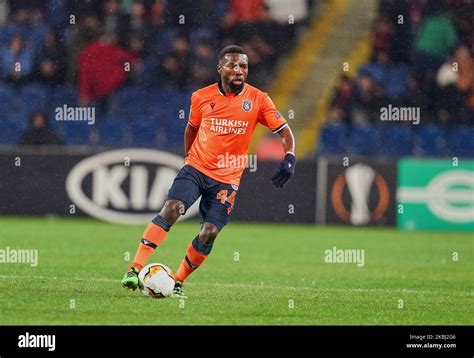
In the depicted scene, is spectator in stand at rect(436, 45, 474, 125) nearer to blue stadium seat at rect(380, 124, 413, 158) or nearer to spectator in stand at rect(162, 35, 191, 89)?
blue stadium seat at rect(380, 124, 413, 158)

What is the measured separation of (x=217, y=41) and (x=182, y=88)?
118 centimetres

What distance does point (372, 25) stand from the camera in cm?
2328

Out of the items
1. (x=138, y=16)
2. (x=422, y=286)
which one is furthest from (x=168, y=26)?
(x=422, y=286)

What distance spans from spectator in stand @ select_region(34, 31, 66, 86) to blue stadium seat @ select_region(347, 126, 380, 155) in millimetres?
5282

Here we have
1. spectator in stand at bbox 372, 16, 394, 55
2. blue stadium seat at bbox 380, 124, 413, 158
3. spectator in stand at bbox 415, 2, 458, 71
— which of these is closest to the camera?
blue stadium seat at bbox 380, 124, 413, 158

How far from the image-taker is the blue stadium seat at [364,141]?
21.2 meters

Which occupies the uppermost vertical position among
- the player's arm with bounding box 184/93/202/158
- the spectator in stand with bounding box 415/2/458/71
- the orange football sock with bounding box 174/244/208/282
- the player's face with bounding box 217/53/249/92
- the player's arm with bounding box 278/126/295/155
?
the spectator in stand with bounding box 415/2/458/71

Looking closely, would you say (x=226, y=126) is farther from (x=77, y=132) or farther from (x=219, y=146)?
(x=77, y=132)

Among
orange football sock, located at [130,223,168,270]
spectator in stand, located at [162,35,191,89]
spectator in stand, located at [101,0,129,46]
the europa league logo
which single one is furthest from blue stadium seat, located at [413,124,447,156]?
orange football sock, located at [130,223,168,270]

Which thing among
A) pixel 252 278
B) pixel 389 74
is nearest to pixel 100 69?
pixel 389 74

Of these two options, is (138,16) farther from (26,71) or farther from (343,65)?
(343,65)

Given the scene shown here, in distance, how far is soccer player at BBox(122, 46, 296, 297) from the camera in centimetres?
1099

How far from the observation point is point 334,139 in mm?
21375

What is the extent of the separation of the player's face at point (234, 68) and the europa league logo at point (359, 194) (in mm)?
9094
